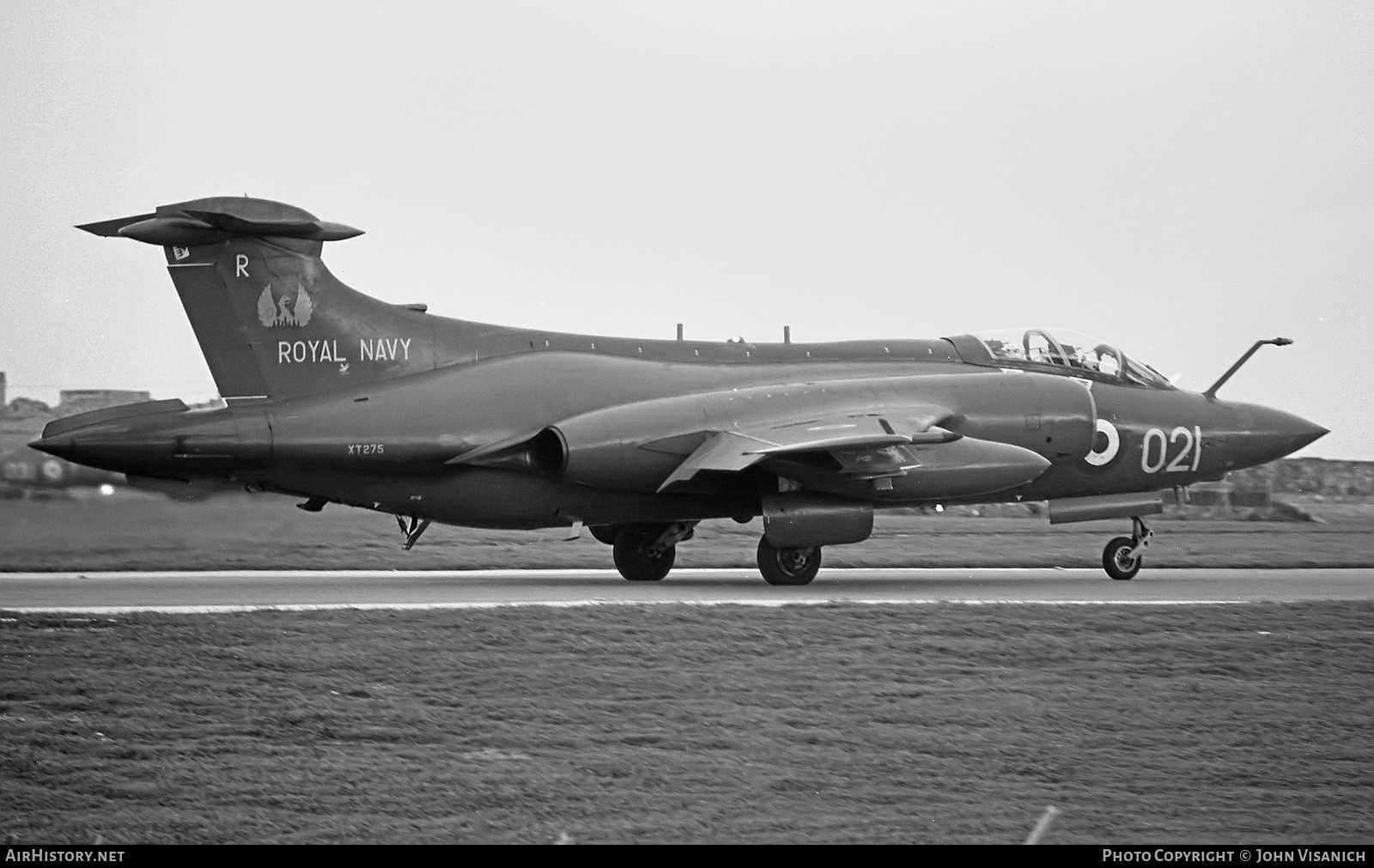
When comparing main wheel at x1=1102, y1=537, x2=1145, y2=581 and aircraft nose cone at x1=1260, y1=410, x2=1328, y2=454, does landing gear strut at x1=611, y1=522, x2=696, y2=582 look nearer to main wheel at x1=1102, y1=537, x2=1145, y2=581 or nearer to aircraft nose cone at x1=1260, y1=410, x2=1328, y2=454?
main wheel at x1=1102, y1=537, x2=1145, y2=581

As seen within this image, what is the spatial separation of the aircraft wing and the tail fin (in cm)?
378

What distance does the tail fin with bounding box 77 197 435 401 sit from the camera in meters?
16.1

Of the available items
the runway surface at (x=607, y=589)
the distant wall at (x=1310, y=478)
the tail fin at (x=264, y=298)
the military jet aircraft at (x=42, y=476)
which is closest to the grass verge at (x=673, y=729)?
the runway surface at (x=607, y=589)

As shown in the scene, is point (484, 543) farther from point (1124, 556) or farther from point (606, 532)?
point (1124, 556)

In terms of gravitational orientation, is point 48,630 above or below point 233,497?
below

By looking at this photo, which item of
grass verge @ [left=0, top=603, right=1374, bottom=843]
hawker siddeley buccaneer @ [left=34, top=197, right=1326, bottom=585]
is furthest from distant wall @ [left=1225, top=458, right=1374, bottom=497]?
grass verge @ [left=0, top=603, right=1374, bottom=843]

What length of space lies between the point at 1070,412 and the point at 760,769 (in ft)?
41.3

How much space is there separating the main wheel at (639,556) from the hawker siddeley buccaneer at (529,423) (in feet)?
0.08

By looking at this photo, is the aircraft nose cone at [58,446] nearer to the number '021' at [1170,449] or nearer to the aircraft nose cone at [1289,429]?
the number '021' at [1170,449]

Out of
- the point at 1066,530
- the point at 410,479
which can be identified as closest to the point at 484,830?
the point at 410,479

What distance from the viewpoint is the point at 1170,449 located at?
20.2m

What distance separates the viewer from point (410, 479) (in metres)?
16.7

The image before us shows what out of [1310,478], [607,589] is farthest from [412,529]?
[1310,478]

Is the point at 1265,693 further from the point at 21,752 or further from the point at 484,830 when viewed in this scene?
the point at 21,752
